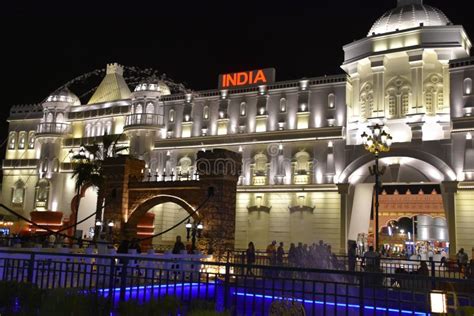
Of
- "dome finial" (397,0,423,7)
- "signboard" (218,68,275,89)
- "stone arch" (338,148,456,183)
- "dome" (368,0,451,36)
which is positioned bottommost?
"stone arch" (338,148,456,183)

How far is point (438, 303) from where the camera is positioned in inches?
318

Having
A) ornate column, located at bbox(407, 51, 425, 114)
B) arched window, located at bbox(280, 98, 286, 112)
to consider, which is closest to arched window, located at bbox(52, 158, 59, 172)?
arched window, located at bbox(280, 98, 286, 112)

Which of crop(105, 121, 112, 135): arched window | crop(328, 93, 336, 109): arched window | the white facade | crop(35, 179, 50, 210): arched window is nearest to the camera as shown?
the white facade

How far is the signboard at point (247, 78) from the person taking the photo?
4081 cm

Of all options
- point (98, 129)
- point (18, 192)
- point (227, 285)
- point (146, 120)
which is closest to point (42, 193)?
point (18, 192)

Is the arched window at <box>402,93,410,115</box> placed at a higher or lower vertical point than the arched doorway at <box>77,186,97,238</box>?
higher

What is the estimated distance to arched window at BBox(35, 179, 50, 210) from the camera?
48281 mm

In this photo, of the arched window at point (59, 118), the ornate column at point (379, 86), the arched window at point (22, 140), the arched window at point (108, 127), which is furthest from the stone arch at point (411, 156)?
the arched window at point (22, 140)

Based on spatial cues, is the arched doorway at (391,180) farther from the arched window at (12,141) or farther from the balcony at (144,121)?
the arched window at (12,141)

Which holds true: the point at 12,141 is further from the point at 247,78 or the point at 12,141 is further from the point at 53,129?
the point at 247,78

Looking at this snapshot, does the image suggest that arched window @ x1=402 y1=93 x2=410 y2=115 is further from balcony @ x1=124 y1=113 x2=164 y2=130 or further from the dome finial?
balcony @ x1=124 y1=113 x2=164 y2=130

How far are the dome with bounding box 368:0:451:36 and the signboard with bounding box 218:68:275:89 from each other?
8.41m

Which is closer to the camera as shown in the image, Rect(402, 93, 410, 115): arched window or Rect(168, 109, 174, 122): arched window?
Rect(402, 93, 410, 115): arched window

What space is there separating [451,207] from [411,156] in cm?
396
